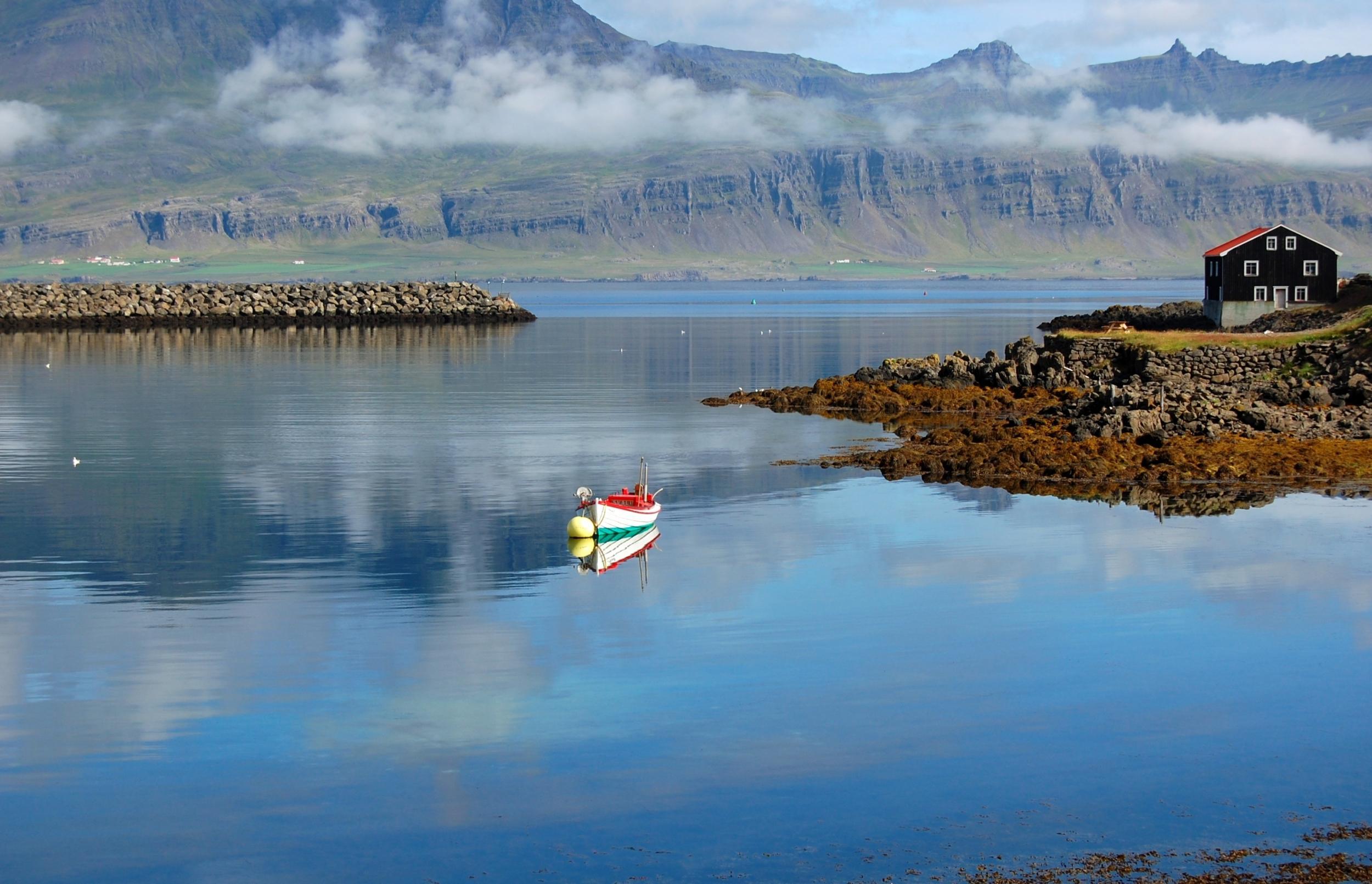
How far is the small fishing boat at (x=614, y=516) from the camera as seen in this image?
30734 mm

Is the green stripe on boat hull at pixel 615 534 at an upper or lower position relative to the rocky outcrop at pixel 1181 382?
lower

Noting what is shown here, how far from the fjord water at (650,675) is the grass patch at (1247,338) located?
2504 centimetres

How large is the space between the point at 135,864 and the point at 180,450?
32407 millimetres

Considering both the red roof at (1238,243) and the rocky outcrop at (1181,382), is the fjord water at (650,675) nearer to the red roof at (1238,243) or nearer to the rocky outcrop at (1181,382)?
the rocky outcrop at (1181,382)

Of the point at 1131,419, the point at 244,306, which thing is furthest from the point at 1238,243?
the point at 244,306

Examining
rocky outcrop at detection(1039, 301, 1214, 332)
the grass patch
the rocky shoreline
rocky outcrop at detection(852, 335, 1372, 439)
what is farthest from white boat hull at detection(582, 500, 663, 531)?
rocky outcrop at detection(1039, 301, 1214, 332)

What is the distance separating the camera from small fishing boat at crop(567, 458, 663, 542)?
30734 mm

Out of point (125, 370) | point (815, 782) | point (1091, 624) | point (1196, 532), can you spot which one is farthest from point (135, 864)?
point (125, 370)

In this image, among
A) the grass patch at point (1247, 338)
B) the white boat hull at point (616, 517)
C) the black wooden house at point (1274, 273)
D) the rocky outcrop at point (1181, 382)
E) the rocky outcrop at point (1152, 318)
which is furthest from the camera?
the rocky outcrop at point (1152, 318)

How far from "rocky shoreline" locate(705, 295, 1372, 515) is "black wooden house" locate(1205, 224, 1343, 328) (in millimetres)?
21877

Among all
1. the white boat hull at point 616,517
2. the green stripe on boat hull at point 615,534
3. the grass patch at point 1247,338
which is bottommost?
the green stripe on boat hull at point 615,534

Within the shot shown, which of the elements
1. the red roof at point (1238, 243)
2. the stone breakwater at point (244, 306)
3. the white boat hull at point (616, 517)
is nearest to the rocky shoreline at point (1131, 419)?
the white boat hull at point (616, 517)

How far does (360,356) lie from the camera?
301 feet

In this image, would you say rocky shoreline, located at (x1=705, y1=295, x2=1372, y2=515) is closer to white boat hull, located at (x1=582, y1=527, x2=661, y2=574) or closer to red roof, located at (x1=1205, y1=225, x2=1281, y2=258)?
white boat hull, located at (x1=582, y1=527, x2=661, y2=574)
